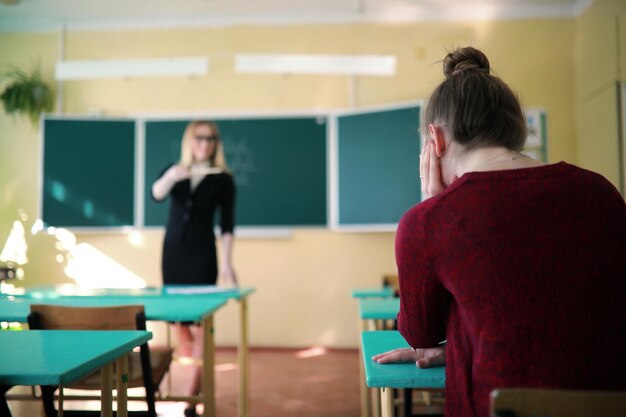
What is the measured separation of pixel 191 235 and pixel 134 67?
1918mm

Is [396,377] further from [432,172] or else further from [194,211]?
[194,211]

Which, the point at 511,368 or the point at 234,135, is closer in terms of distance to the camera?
the point at 511,368

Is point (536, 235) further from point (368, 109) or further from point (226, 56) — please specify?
point (226, 56)

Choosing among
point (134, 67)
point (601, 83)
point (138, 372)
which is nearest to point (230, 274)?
point (138, 372)

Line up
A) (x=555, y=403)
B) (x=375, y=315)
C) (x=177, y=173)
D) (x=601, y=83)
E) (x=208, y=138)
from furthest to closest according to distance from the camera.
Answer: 1. (x=601, y=83)
2. (x=208, y=138)
3. (x=177, y=173)
4. (x=375, y=315)
5. (x=555, y=403)

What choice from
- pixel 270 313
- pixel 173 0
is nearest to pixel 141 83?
pixel 173 0

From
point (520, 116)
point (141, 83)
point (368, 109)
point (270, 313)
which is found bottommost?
point (270, 313)

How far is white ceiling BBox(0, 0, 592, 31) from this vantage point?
463cm

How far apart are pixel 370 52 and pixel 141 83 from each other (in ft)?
7.06

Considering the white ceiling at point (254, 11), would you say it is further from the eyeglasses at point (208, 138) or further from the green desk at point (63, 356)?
the green desk at point (63, 356)

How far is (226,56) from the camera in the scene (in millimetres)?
4953

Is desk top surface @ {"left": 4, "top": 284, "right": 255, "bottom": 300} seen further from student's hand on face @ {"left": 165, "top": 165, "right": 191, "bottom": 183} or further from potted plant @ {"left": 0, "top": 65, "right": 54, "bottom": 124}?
potted plant @ {"left": 0, "top": 65, "right": 54, "bottom": 124}

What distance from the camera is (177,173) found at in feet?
10.6

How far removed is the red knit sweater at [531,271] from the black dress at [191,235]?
2.56 m
